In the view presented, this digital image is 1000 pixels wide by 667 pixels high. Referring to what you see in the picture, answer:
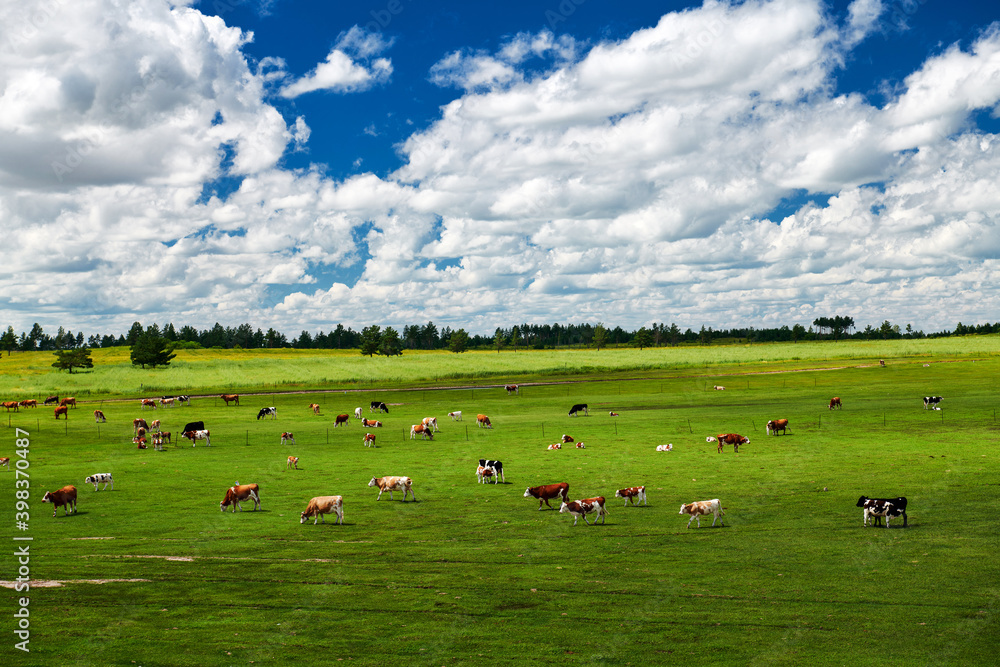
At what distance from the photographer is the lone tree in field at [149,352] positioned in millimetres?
148625

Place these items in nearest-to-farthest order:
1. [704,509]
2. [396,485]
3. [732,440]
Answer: [704,509] < [396,485] < [732,440]

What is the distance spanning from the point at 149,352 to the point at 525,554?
5837 inches

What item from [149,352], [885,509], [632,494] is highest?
[149,352]

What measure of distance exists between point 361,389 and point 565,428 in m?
54.4

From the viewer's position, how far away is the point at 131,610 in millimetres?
16719

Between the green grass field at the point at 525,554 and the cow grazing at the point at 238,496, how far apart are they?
1.98ft

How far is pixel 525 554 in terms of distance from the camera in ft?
73.3

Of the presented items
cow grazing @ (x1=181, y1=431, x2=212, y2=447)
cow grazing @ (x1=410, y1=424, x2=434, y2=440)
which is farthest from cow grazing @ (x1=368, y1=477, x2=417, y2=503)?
cow grazing @ (x1=181, y1=431, x2=212, y2=447)

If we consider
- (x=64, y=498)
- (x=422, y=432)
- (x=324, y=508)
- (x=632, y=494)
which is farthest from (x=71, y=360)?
(x=632, y=494)

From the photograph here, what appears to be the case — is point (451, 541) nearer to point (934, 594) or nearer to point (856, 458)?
point (934, 594)

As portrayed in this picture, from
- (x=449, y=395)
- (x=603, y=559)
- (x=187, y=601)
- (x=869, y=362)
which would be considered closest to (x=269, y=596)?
(x=187, y=601)

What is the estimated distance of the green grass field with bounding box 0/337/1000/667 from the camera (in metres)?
15.0

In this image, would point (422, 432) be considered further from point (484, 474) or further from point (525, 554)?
point (525, 554)

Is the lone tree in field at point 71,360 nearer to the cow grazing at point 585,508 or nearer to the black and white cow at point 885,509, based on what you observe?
the cow grazing at point 585,508
